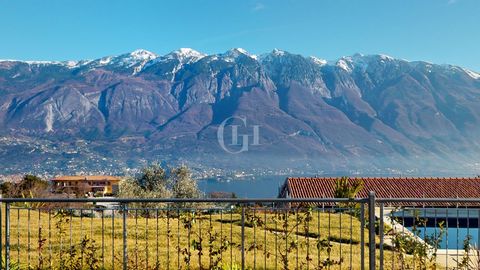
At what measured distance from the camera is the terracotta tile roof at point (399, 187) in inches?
1804

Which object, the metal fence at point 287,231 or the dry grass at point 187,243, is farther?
the dry grass at point 187,243

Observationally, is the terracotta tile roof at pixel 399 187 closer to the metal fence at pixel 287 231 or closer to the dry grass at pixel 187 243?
the dry grass at pixel 187 243

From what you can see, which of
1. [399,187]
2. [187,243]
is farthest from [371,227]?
[399,187]

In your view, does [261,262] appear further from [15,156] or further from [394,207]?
[15,156]

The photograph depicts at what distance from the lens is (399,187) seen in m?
48.7

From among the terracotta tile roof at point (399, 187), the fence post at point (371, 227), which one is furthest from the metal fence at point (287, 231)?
the terracotta tile roof at point (399, 187)

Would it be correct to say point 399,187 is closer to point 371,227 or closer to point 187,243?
point 187,243

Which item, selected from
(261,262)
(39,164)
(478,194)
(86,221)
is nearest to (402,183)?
(478,194)

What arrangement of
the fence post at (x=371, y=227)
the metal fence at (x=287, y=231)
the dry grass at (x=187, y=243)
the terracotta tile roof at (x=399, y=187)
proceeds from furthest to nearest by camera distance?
the terracotta tile roof at (x=399, y=187) → the dry grass at (x=187, y=243) → the metal fence at (x=287, y=231) → the fence post at (x=371, y=227)

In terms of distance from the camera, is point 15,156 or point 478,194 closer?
point 478,194

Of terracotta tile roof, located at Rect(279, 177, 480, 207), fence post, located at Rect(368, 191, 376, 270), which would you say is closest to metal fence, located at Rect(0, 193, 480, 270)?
fence post, located at Rect(368, 191, 376, 270)

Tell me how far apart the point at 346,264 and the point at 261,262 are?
5.85 ft

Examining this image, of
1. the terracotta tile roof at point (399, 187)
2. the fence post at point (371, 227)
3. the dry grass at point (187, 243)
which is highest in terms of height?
the fence post at point (371, 227)

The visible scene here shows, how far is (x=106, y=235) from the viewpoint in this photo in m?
14.3
